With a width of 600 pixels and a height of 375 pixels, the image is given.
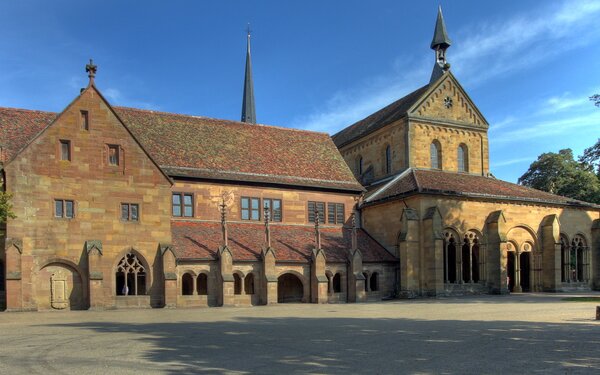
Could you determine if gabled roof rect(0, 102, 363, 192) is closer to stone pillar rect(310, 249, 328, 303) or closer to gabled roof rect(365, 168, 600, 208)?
gabled roof rect(365, 168, 600, 208)

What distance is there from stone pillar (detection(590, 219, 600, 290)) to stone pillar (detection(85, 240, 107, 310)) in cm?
3655

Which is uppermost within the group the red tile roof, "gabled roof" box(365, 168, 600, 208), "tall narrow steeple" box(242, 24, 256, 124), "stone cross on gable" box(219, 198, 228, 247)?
"tall narrow steeple" box(242, 24, 256, 124)

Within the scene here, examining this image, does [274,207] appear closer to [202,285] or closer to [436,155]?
[202,285]

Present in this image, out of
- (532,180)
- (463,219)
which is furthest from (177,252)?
(532,180)

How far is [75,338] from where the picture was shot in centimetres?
1781

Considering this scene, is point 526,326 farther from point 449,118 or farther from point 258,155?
point 449,118

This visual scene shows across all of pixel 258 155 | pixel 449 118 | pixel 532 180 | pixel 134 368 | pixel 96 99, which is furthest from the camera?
pixel 532 180

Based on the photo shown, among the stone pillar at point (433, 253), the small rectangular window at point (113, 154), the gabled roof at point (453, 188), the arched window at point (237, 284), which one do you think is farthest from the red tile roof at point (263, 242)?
the small rectangular window at point (113, 154)

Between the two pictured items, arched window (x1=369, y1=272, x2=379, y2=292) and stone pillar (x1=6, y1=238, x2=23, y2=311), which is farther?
arched window (x1=369, y1=272, x2=379, y2=292)

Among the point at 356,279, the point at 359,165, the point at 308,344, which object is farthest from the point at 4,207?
the point at 359,165

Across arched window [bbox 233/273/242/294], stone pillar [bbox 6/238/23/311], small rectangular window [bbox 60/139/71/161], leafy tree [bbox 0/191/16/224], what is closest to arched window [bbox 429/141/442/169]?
arched window [bbox 233/273/242/294]

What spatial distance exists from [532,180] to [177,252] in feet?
187

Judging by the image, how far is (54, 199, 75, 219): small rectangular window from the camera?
32.7 meters

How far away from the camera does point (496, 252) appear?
41.8 metres
